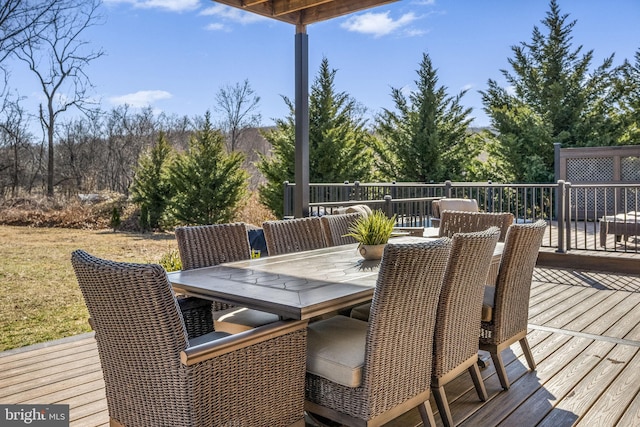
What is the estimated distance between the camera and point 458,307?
221 cm

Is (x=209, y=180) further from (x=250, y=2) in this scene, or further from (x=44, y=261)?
(x=250, y=2)

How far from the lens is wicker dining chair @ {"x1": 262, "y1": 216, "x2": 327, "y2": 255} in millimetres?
3127

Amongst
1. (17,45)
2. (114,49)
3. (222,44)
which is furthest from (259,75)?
(17,45)

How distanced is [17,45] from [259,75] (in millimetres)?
5982

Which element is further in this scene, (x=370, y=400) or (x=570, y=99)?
(x=570, y=99)

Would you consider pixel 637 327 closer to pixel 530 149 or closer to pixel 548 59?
pixel 530 149

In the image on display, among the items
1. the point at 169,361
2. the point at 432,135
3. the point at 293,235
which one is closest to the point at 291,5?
the point at 293,235

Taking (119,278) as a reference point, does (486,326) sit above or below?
below

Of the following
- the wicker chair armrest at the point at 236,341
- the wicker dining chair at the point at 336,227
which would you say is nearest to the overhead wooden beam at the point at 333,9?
the wicker dining chair at the point at 336,227

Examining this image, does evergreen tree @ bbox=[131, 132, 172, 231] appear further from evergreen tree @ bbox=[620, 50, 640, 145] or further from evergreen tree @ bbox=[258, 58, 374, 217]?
evergreen tree @ bbox=[620, 50, 640, 145]

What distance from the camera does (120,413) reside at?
177 centimetres

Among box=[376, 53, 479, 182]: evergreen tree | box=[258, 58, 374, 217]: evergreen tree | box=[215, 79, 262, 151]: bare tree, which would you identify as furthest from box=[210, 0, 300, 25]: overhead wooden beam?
box=[376, 53, 479, 182]: evergreen tree

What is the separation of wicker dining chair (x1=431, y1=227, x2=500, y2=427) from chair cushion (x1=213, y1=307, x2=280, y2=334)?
768mm

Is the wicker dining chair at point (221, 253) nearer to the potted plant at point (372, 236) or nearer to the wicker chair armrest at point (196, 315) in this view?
the wicker chair armrest at point (196, 315)
